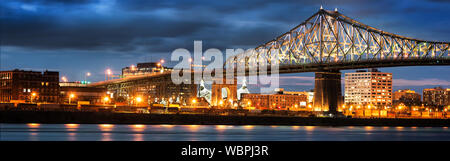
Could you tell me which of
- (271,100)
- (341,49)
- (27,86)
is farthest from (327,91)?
(271,100)

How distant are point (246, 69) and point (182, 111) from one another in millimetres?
17897

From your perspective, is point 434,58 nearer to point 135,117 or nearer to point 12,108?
point 135,117

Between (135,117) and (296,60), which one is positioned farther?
(296,60)

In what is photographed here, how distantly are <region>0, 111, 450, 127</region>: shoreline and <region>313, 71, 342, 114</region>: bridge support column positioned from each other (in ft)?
8.37

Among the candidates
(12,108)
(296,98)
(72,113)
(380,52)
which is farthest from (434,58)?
(296,98)

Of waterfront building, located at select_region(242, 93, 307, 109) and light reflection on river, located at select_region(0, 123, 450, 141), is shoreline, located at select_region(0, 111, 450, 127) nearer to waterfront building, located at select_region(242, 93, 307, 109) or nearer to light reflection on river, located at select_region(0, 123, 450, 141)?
light reflection on river, located at select_region(0, 123, 450, 141)

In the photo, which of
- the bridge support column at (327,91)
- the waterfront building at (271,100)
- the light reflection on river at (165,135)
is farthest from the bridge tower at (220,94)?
the light reflection on river at (165,135)

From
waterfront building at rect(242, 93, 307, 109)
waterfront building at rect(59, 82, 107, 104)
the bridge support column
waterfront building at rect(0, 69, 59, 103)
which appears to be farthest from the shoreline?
waterfront building at rect(242, 93, 307, 109)

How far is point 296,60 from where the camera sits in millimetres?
102875

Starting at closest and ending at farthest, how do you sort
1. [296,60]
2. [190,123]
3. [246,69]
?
[190,123]
[296,60]
[246,69]

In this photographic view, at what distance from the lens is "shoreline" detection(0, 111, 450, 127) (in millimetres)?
76188

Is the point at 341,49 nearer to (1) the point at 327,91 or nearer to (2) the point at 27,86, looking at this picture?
(1) the point at 327,91

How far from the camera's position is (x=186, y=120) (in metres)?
85.8
